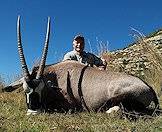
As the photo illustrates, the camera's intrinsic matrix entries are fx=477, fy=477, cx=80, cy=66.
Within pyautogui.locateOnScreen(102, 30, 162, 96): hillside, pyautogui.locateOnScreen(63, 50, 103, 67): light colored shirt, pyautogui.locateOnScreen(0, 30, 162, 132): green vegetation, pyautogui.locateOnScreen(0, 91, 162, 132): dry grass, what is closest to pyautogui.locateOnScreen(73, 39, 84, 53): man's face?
pyautogui.locateOnScreen(63, 50, 103, 67): light colored shirt

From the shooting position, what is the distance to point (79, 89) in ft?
29.7

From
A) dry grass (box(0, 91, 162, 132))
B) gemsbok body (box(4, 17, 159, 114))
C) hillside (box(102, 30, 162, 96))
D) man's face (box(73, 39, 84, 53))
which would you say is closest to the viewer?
dry grass (box(0, 91, 162, 132))

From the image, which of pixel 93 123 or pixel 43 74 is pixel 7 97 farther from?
pixel 93 123

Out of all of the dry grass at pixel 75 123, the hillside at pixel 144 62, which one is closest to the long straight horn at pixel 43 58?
the dry grass at pixel 75 123

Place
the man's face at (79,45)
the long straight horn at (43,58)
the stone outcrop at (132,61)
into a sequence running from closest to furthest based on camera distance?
the long straight horn at (43,58) < the man's face at (79,45) < the stone outcrop at (132,61)

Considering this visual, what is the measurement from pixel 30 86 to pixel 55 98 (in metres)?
0.68

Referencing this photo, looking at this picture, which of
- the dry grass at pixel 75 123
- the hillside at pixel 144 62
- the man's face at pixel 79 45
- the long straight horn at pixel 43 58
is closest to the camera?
the dry grass at pixel 75 123

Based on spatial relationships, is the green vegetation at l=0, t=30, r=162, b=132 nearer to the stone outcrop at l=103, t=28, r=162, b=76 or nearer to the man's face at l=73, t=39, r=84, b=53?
the man's face at l=73, t=39, r=84, b=53

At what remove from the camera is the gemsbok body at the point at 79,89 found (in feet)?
27.0

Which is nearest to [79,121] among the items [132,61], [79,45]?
[79,45]

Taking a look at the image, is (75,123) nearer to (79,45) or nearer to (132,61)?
(79,45)

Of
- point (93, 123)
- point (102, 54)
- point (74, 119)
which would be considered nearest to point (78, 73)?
point (74, 119)

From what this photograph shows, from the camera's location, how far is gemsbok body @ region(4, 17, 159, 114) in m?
8.22

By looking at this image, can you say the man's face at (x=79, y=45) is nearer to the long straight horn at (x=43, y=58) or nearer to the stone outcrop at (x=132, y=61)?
the long straight horn at (x=43, y=58)
